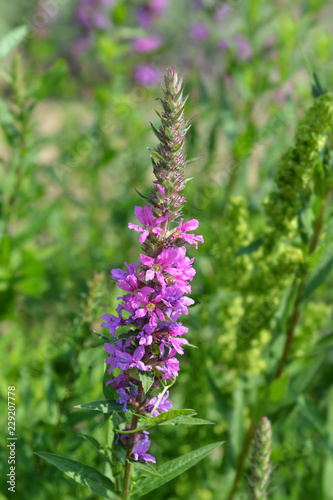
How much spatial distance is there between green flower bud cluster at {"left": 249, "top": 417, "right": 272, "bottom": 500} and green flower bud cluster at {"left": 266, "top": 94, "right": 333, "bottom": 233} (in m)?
0.80

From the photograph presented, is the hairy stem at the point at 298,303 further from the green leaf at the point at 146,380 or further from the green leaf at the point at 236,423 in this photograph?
the green leaf at the point at 146,380

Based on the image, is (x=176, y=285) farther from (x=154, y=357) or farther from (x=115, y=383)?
A: (x=115, y=383)

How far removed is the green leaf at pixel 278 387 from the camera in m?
2.10

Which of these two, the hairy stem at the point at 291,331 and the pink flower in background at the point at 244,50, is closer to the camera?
the hairy stem at the point at 291,331

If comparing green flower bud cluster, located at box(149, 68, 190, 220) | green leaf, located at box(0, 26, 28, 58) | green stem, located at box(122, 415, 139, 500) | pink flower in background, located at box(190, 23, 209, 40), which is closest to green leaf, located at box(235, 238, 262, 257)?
green flower bud cluster, located at box(149, 68, 190, 220)

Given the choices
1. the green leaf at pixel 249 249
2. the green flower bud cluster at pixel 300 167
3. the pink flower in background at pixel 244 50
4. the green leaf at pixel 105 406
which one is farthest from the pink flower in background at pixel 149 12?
the green leaf at pixel 105 406

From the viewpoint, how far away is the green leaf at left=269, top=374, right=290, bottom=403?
2.10 meters

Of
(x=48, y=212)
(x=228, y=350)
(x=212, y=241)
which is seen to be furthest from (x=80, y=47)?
(x=228, y=350)

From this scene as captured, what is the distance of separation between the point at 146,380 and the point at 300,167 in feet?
3.35

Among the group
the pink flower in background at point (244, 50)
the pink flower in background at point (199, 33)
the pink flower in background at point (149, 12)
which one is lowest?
the pink flower in background at point (244, 50)

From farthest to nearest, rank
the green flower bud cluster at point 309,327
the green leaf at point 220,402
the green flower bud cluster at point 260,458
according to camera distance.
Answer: the green flower bud cluster at point 309,327
the green leaf at point 220,402
the green flower bud cluster at point 260,458

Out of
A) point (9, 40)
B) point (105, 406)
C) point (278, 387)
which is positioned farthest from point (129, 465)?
point (9, 40)

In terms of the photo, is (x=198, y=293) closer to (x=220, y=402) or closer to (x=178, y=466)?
(x=220, y=402)

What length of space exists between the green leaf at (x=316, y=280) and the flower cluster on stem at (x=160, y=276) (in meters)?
1.00
